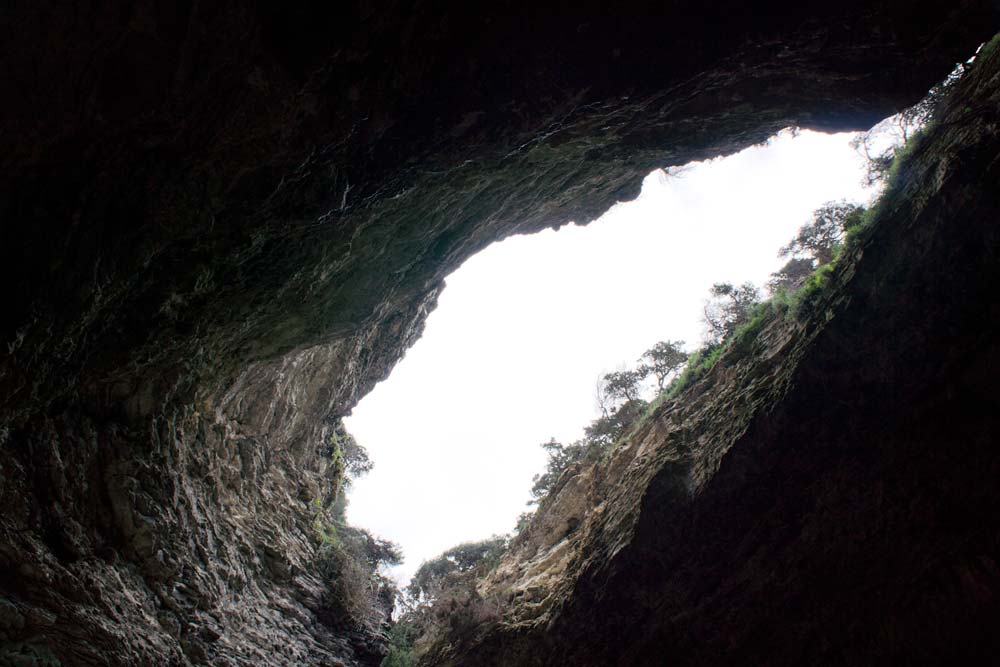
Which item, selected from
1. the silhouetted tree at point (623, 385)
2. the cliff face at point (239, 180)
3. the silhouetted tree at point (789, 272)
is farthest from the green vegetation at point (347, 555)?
the silhouetted tree at point (789, 272)

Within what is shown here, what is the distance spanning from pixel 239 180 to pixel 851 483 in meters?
10.5

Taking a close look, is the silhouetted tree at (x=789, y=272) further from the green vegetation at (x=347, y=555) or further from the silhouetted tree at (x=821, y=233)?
the green vegetation at (x=347, y=555)

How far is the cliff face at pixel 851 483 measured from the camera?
696 centimetres

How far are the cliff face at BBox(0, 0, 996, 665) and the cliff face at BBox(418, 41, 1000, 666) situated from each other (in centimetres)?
253

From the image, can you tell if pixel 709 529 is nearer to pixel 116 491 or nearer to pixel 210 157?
pixel 210 157

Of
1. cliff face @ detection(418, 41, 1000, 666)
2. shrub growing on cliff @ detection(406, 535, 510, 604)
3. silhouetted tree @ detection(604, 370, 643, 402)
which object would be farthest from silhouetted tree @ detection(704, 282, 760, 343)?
shrub growing on cliff @ detection(406, 535, 510, 604)

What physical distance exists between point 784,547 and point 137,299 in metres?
11.3

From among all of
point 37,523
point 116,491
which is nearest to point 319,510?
point 116,491

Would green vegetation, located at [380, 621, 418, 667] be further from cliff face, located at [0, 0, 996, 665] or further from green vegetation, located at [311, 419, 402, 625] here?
cliff face, located at [0, 0, 996, 665]

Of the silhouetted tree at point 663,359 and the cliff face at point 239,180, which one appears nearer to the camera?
the cliff face at point 239,180

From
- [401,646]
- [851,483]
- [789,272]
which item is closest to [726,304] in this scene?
[789,272]

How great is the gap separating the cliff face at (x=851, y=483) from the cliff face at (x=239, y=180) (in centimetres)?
253

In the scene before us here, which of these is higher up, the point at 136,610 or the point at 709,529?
the point at 136,610

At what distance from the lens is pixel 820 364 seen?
7.66 m
